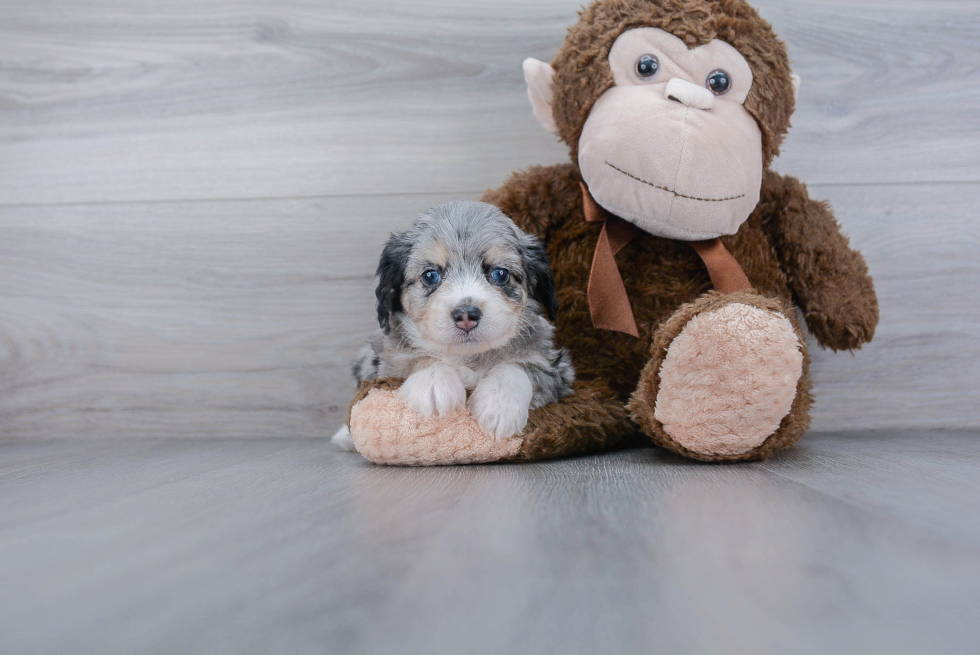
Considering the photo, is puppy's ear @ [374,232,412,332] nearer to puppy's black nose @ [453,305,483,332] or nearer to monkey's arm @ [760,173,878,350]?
puppy's black nose @ [453,305,483,332]

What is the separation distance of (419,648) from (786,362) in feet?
2.67

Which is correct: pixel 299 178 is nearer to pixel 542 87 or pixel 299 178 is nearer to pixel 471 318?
pixel 542 87

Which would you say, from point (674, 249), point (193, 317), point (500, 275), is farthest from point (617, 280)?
point (193, 317)

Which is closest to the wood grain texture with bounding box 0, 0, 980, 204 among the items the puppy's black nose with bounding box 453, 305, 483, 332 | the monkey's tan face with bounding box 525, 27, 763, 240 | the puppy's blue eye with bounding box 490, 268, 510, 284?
the monkey's tan face with bounding box 525, 27, 763, 240

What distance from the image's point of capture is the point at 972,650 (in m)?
0.56

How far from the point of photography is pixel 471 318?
47.3 inches

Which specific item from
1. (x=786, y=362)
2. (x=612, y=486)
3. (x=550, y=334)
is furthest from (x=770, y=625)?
(x=550, y=334)

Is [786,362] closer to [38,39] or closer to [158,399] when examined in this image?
[158,399]

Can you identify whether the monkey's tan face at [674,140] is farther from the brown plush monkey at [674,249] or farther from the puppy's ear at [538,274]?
the puppy's ear at [538,274]

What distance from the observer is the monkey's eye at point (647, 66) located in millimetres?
1344

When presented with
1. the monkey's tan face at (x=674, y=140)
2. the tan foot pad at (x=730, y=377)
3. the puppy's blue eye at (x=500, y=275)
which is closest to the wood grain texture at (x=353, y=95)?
the monkey's tan face at (x=674, y=140)

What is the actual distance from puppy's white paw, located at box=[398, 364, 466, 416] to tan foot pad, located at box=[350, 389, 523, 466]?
0.01m

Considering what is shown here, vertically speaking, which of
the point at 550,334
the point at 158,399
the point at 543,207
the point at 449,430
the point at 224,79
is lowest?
the point at 158,399

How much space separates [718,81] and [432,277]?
2.24 ft
